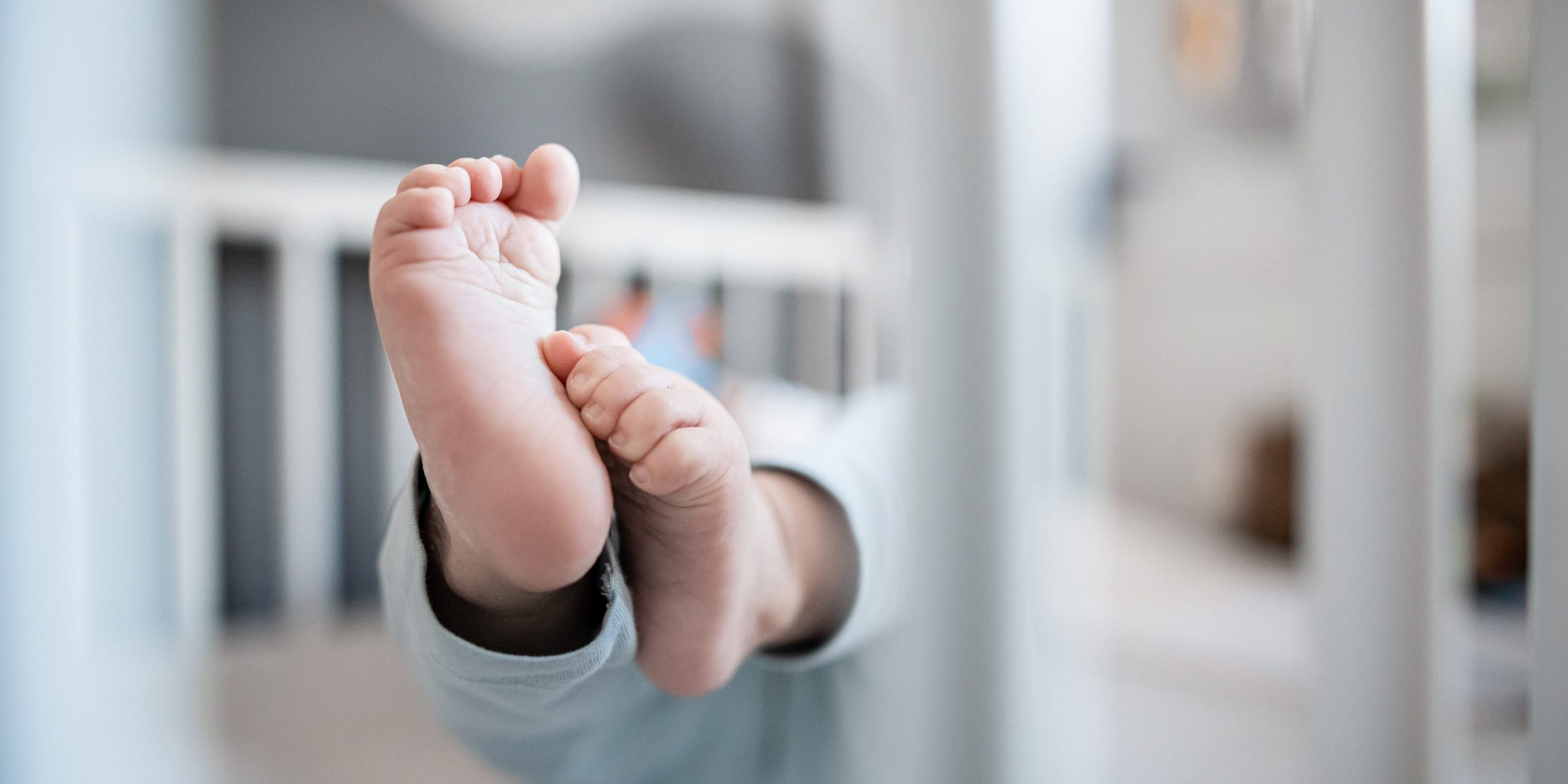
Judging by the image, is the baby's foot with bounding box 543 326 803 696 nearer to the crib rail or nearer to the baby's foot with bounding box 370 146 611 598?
the baby's foot with bounding box 370 146 611 598

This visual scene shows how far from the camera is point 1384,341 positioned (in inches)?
13.1

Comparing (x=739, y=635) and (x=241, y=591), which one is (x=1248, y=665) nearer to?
(x=739, y=635)

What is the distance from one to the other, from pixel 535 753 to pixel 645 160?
3.59ft

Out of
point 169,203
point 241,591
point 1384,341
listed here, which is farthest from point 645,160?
point 1384,341

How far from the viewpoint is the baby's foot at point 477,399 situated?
33cm

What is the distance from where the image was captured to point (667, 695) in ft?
1.92

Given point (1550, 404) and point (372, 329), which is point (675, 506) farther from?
point (372, 329)

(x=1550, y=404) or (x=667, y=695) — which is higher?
(x=1550, y=404)

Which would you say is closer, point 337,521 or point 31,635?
point 31,635

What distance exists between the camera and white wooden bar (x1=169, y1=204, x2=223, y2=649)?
108 cm

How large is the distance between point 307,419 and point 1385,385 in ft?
3.97

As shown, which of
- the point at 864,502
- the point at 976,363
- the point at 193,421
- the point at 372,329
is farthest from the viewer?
the point at 372,329

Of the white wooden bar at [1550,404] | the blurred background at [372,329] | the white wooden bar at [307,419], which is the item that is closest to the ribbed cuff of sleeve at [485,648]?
the blurred background at [372,329]

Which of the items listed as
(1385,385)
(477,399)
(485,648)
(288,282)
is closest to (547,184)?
(477,399)
